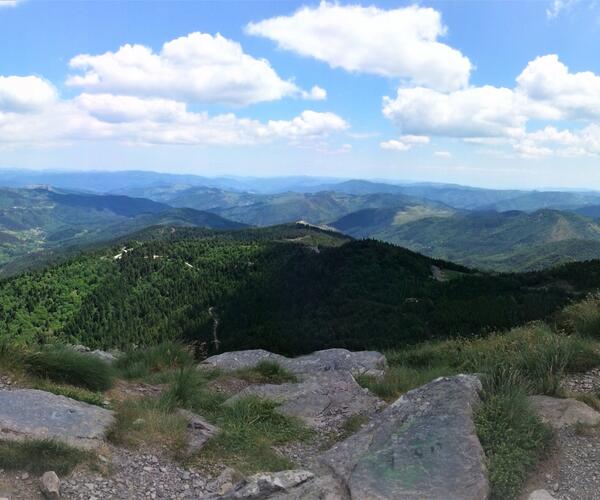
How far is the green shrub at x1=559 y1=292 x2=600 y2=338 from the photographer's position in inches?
509

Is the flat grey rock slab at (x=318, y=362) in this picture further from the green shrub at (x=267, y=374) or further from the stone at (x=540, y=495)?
the stone at (x=540, y=495)

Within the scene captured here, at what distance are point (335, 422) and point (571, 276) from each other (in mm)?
101413

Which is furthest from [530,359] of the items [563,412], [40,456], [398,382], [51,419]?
[51,419]

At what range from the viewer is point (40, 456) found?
621 cm

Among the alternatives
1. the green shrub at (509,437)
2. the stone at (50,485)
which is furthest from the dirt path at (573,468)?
the stone at (50,485)

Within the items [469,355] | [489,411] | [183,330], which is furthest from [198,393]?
[183,330]

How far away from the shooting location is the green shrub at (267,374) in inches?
520

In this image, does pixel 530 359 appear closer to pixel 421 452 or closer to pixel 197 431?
pixel 421 452

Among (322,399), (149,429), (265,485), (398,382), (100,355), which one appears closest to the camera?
(265,485)

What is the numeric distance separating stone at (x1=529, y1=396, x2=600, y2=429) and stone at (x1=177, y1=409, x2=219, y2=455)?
18.7 feet

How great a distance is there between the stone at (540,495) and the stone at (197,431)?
510 centimetres

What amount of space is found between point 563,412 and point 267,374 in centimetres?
832

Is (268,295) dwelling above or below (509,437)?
below

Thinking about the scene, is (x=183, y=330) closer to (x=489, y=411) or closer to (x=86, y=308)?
(x=86, y=308)
